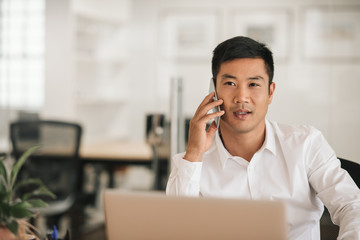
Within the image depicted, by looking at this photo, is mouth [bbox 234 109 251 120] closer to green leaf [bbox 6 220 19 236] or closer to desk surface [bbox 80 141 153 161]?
green leaf [bbox 6 220 19 236]

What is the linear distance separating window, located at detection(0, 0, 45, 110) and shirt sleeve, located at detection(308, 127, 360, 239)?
3.54 metres

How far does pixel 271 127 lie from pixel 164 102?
3185 millimetres

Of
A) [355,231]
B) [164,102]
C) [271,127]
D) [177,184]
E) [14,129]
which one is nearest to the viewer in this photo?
[355,231]

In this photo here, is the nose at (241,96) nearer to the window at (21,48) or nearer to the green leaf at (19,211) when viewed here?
the green leaf at (19,211)

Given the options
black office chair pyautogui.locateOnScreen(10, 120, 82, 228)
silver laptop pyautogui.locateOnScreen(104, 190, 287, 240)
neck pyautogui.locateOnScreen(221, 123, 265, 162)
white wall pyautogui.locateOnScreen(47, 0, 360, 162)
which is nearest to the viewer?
silver laptop pyautogui.locateOnScreen(104, 190, 287, 240)

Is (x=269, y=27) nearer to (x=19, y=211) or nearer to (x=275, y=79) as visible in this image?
(x=275, y=79)

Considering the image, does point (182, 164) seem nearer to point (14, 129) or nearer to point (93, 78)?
point (14, 129)

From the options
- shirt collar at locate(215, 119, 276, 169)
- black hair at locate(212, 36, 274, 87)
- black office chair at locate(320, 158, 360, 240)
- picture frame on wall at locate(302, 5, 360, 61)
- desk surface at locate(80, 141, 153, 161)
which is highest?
picture frame on wall at locate(302, 5, 360, 61)

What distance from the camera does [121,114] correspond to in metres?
5.16

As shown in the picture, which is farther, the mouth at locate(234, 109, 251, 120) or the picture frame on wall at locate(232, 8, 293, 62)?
the picture frame on wall at locate(232, 8, 293, 62)

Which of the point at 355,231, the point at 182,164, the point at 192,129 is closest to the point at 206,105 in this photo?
the point at 192,129

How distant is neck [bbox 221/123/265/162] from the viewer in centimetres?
177

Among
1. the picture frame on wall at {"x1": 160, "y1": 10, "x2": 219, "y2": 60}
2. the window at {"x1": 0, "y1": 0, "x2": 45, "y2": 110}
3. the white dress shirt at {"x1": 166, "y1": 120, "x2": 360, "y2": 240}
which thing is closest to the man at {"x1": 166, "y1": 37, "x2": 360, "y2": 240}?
the white dress shirt at {"x1": 166, "y1": 120, "x2": 360, "y2": 240}

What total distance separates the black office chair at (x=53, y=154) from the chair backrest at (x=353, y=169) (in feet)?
6.93
